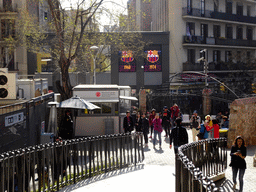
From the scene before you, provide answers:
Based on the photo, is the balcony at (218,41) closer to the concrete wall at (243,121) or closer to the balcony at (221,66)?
the balcony at (221,66)

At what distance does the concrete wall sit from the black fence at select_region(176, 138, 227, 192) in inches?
268

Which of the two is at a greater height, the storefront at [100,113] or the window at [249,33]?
the window at [249,33]

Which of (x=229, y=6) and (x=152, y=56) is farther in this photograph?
(x=229, y=6)

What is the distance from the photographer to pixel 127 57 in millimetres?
45844

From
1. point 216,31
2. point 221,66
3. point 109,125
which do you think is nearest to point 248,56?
point 221,66

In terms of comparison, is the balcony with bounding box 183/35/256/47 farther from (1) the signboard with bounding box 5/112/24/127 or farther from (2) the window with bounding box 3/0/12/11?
(1) the signboard with bounding box 5/112/24/127

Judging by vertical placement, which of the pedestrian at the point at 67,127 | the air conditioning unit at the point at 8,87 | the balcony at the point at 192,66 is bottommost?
the pedestrian at the point at 67,127

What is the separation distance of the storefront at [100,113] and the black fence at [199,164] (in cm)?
895

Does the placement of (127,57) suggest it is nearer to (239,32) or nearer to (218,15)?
(218,15)

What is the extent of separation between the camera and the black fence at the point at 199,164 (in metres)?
6.14

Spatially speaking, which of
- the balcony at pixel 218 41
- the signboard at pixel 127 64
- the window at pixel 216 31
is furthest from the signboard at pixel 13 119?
the window at pixel 216 31

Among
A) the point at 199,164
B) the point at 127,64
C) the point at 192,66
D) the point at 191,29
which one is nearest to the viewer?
the point at 199,164

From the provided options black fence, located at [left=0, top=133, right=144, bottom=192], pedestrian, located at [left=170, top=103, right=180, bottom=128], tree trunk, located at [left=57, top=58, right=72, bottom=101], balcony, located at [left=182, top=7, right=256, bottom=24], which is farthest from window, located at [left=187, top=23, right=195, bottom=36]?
black fence, located at [left=0, top=133, right=144, bottom=192]

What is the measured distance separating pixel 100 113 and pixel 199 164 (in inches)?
426
